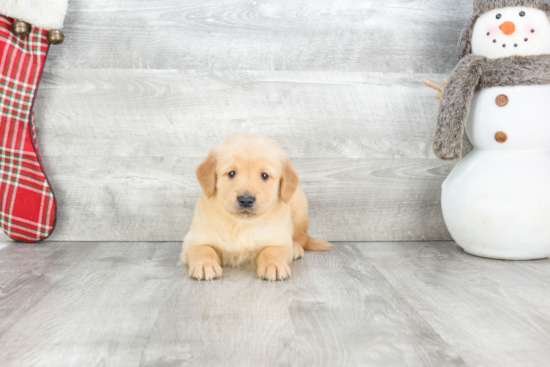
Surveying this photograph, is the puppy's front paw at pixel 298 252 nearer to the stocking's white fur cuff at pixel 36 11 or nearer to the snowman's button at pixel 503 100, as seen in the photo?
the snowman's button at pixel 503 100

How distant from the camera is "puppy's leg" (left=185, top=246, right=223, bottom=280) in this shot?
150 centimetres

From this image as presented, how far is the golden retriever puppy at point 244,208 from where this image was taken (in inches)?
62.2

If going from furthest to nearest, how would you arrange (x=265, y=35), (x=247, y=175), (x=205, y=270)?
(x=265, y=35), (x=247, y=175), (x=205, y=270)

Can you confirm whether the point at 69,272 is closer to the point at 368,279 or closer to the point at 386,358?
the point at 368,279

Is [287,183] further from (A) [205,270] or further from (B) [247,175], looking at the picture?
(A) [205,270]

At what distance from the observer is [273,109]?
2.07 metres

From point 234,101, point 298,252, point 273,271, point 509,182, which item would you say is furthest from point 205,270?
point 509,182

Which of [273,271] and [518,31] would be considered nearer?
[273,271]

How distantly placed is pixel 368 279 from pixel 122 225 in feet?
3.76

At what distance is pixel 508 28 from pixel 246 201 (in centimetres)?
120

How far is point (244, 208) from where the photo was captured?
1556 mm

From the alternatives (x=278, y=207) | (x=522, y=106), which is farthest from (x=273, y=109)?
(x=522, y=106)

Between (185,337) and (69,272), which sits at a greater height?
(185,337)

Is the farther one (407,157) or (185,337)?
(407,157)
